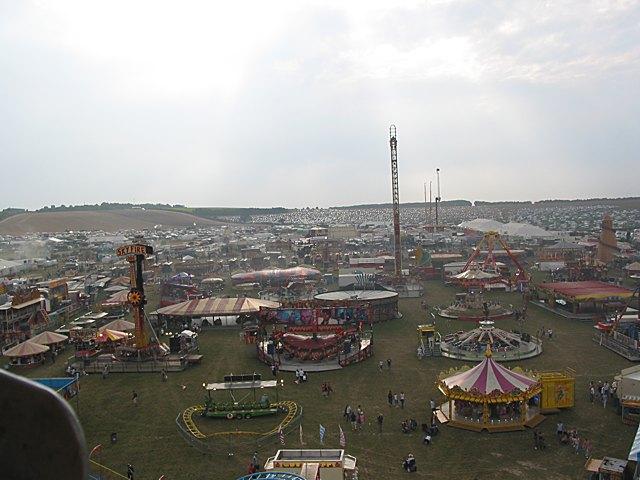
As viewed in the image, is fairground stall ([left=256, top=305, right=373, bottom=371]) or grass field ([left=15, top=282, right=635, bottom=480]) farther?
fairground stall ([left=256, top=305, right=373, bottom=371])

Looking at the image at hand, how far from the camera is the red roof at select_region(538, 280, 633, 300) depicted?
37344mm

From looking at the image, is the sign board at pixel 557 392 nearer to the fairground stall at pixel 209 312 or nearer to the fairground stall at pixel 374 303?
the fairground stall at pixel 374 303

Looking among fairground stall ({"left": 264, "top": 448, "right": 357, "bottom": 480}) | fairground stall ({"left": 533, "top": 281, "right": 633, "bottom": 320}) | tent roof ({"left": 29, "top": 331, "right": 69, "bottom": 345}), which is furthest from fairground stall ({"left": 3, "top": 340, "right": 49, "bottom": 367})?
fairground stall ({"left": 533, "top": 281, "right": 633, "bottom": 320})

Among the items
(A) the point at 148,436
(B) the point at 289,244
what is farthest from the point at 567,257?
(A) the point at 148,436

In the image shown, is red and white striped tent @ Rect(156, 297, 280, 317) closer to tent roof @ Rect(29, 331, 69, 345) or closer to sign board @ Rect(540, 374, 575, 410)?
tent roof @ Rect(29, 331, 69, 345)

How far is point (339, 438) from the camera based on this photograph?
A: 19422 millimetres

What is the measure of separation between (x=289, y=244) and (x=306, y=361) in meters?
60.3

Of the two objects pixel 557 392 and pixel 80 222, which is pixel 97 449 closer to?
pixel 557 392

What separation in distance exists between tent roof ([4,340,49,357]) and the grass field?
925 millimetres

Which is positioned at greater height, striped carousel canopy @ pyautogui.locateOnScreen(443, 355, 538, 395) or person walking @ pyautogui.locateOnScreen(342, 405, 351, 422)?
striped carousel canopy @ pyautogui.locateOnScreen(443, 355, 538, 395)

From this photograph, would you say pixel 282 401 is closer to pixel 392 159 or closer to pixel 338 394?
pixel 338 394

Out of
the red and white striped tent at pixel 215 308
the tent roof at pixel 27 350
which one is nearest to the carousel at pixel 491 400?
the red and white striped tent at pixel 215 308

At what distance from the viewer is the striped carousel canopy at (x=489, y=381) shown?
807 inches

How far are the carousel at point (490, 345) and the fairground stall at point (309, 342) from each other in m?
4.34
